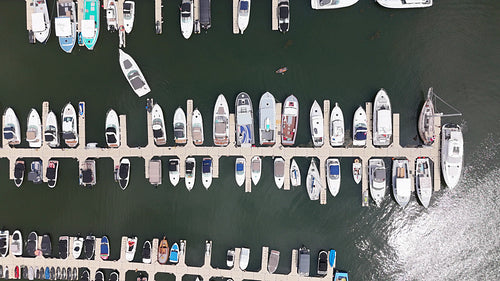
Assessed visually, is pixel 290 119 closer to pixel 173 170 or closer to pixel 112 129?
pixel 173 170

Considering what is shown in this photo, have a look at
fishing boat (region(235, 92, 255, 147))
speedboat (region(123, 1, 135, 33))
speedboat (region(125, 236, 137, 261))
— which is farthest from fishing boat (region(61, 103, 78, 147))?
fishing boat (region(235, 92, 255, 147))

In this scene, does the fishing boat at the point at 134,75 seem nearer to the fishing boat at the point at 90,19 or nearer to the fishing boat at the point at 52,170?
the fishing boat at the point at 90,19

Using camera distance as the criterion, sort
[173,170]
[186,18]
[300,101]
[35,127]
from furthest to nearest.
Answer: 1. [35,127]
2. [173,170]
3. [186,18]
4. [300,101]

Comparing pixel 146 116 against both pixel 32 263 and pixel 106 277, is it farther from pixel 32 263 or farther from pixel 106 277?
pixel 32 263

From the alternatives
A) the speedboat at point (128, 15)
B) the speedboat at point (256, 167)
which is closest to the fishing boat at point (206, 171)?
the speedboat at point (256, 167)

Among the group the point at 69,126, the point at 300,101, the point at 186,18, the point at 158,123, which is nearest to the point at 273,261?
the point at 300,101
